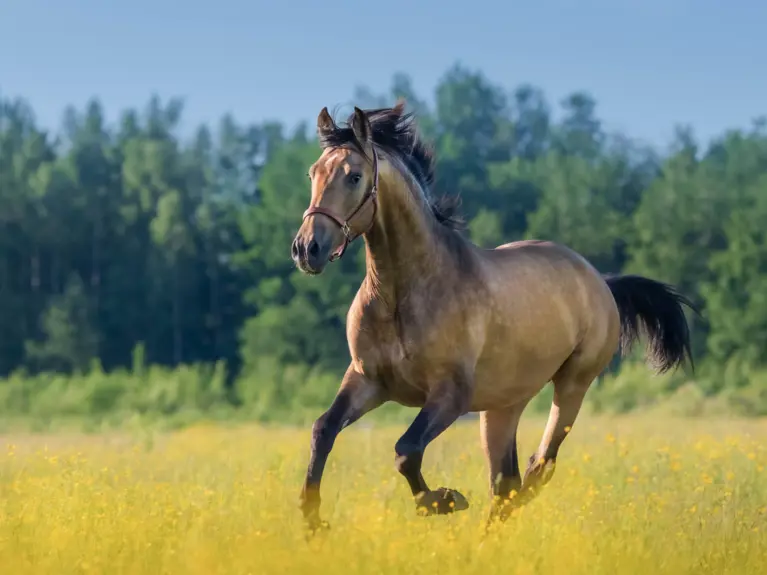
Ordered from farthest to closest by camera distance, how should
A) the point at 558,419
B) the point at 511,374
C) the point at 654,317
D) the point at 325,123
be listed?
the point at 654,317, the point at 558,419, the point at 511,374, the point at 325,123

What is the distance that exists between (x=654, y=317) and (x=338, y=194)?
411cm

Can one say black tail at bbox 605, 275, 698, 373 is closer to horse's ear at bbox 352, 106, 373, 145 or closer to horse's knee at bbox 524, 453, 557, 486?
horse's knee at bbox 524, 453, 557, 486

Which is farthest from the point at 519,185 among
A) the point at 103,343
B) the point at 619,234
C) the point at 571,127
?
the point at 571,127

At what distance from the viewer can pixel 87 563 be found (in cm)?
599

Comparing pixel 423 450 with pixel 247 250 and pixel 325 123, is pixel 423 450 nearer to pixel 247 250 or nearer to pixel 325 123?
pixel 325 123

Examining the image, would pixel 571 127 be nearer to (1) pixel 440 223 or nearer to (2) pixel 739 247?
(2) pixel 739 247

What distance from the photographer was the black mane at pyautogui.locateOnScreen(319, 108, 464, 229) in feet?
22.1

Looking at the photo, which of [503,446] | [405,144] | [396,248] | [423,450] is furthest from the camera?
[503,446]

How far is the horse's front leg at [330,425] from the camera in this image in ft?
21.4

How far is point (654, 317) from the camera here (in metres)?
9.66

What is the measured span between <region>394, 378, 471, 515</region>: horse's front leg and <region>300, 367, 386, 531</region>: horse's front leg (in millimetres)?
316

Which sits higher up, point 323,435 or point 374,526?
point 323,435

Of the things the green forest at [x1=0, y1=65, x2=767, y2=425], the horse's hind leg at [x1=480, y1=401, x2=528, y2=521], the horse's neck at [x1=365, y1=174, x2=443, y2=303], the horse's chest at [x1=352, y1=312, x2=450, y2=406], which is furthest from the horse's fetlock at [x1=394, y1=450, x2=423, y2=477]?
the green forest at [x1=0, y1=65, x2=767, y2=425]

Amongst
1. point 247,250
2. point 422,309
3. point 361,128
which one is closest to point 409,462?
point 422,309
